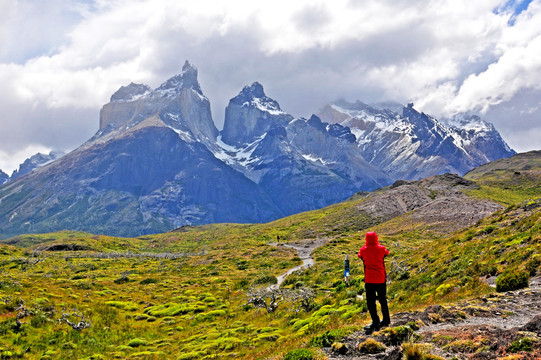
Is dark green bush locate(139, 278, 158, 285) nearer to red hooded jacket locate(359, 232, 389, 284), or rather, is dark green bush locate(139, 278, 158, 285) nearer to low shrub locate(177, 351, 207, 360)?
low shrub locate(177, 351, 207, 360)

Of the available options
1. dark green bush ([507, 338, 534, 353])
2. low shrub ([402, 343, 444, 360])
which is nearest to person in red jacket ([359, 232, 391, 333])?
low shrub ([402, 343, 444, 360])

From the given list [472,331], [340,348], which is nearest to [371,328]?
[340,348]

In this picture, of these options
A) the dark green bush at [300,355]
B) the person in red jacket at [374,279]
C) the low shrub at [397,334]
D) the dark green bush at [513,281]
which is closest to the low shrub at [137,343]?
the dark green bush at [300,355]

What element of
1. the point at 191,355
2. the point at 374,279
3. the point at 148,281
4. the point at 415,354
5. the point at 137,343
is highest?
the point at 374,279

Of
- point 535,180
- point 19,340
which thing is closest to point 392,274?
point 19,340

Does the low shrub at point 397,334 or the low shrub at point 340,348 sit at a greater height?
the low shrub at point 397,334

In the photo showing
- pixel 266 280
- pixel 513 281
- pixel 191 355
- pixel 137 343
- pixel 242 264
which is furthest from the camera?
pixel 242 264

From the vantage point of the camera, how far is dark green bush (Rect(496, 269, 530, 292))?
16578 millimetres

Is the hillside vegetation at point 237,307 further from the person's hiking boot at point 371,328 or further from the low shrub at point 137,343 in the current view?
the person's hiking boot at point 371,328

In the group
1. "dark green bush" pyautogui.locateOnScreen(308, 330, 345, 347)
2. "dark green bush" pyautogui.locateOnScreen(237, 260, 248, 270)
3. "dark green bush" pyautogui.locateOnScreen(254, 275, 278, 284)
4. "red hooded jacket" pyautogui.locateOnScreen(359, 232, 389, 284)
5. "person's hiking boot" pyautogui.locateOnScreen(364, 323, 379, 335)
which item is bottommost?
"dark green bush" pyautogui.locateOnScreen(254, 275, 278, 284)

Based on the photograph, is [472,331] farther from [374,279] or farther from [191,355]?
[191,355]

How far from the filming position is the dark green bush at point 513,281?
1658 centimetres

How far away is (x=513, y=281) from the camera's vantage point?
54.7 ft

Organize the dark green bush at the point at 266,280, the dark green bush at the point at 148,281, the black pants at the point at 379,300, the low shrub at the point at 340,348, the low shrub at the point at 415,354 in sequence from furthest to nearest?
the dark green bush at the point at 148,281, the dark green bush at the point at 266,280, the black pants at the point at 379,300, the low shrub at the point at 340,348, the low shrub at the point at 415,354
